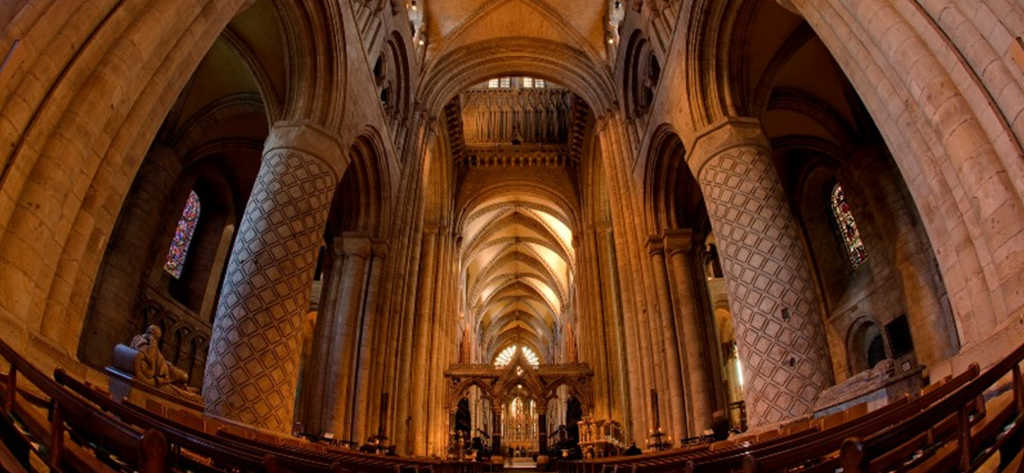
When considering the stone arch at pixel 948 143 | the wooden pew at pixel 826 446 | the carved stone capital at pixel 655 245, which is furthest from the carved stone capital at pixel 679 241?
the wooden pew at pixel 826 446

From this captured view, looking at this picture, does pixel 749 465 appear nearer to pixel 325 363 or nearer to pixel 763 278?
pixel 763 278

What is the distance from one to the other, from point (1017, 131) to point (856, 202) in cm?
990

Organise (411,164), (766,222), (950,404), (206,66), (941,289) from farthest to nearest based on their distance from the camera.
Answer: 1. (411,164)
2. (206,66)
3. (941,289)
4. (766,222)
5. (950,404)

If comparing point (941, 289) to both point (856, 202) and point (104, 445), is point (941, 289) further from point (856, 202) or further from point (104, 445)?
point (104, 445)

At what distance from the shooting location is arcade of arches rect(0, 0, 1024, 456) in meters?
4.50

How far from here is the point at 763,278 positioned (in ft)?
26.3

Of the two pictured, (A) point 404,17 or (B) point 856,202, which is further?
(A) point 404,17

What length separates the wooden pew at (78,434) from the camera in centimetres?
210

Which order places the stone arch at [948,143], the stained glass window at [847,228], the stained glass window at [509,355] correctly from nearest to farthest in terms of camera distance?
1. the stone arch at [948,143]
2. the stained glass window at [847,228]
3. the stained glass window at [509,355]

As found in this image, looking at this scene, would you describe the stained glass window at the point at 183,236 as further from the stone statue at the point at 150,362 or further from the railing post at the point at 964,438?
the railing post at the point at 964,438

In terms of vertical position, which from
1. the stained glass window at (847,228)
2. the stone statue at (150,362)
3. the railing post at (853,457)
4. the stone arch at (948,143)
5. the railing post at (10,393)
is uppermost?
the stained glass window at (847,228)

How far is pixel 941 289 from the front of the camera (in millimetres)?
10672

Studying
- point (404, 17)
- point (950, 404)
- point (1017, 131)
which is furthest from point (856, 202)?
point (950, 404)

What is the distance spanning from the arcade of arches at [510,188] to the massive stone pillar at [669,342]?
0.05m
